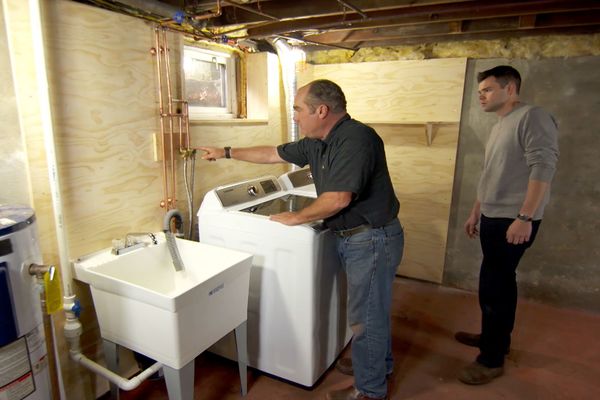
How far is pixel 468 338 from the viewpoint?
239 centimetres

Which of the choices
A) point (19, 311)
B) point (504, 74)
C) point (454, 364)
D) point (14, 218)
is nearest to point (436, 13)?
point (504, 74)

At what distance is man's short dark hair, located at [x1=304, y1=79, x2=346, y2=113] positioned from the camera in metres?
1.65

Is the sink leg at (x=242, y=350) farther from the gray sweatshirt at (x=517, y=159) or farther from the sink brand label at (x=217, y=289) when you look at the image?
the gray sweatshirt at (x=517, y=159)

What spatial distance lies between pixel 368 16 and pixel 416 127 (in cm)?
115

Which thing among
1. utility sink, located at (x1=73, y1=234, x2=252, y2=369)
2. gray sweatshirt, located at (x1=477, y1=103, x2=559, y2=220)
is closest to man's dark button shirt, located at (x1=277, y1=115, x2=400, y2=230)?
utility sink, located at (x1=73, y1=234, x2=252, y2=369)

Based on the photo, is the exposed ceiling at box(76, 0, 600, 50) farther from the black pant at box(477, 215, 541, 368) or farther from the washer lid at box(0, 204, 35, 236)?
the black pant at box(477, 215, 541, 368)

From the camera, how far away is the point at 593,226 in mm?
2635

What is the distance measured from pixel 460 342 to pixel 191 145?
198 centimetres

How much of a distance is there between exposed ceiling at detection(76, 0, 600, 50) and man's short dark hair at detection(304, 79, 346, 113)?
443 mm

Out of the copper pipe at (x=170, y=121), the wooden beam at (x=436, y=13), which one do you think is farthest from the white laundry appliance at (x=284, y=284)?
the wooden beam at (x=436, y=13)

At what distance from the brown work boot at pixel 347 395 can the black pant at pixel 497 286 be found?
67 cm

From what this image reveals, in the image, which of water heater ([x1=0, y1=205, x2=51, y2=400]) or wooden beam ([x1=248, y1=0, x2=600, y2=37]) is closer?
water heater ([x1=0, y1=205, x2=51, y2=400])

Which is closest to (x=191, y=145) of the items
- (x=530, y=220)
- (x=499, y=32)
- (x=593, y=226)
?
(x=530, y=220)

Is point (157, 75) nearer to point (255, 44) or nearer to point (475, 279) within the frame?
point (255, 44)
